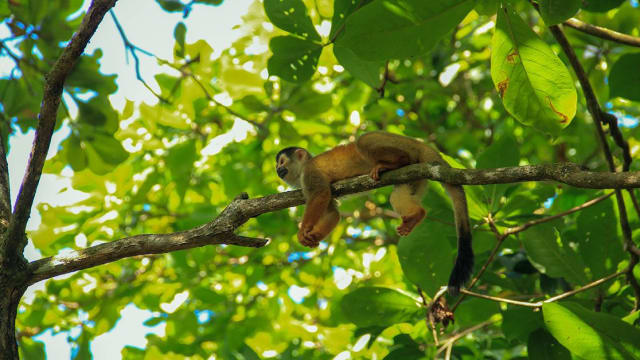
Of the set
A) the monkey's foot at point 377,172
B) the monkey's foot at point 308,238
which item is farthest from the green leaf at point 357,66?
the monkey's foot at point 308,238

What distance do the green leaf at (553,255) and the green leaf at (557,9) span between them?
5.52ft

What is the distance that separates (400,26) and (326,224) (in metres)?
2.21

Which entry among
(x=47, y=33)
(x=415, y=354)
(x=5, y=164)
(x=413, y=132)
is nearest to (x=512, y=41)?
(x=415, y=354)

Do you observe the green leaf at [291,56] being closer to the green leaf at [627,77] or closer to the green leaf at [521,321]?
the green leaf at [627,77]

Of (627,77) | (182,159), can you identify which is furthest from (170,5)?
(627,77)

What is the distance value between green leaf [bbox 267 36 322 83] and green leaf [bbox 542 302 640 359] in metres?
1.70

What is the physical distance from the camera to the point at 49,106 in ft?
7.35

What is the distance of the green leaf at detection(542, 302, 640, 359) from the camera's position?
2328mm

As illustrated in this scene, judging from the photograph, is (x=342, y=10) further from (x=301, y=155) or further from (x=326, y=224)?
(x=301, y=155)

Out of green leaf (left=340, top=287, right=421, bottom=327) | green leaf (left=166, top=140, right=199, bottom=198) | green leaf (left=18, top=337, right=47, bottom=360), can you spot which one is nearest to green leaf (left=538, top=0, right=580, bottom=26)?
green leaf (left=340, top=287, right=421, bottom=327)

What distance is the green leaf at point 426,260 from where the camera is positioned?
3.01 meters

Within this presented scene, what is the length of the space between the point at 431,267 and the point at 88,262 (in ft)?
5.87

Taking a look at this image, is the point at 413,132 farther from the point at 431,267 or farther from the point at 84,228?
the point at 84,228

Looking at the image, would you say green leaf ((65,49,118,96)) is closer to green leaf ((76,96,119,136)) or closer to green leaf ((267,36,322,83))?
green leaf ((76,96,119,136))
